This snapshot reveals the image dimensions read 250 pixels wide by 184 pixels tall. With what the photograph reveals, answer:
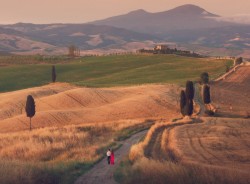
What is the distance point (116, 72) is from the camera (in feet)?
477

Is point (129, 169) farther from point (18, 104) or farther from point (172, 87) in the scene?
point (172, 87)

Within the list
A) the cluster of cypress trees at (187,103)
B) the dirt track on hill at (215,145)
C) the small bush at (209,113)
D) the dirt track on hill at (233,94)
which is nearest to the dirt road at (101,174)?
the dirt track on hill at (215,145)

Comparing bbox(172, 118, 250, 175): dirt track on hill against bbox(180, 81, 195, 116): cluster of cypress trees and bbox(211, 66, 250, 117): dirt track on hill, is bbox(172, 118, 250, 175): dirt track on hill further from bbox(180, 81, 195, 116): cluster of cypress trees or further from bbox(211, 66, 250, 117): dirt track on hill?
bbox(211, 66, 250, 117): dirt track on hill

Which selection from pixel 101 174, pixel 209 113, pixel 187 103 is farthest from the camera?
pixel 209 113

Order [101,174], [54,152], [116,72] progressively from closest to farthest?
[101,174] → [54,152] → [116,72]

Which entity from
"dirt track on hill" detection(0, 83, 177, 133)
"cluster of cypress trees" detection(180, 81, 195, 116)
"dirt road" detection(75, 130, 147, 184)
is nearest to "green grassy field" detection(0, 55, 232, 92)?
"dirt track on hill" detection(0, 83, 177, 133)

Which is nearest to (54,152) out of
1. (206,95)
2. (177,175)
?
(177,175)

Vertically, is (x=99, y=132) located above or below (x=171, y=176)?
below

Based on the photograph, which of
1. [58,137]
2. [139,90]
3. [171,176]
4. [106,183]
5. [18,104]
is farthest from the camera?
[139,90]

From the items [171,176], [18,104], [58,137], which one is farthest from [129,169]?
[18,104]

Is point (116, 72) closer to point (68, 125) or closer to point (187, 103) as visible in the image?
point (68, 125)

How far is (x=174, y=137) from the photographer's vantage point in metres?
39.9

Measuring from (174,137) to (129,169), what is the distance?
45.3ft

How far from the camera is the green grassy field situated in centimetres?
12356
